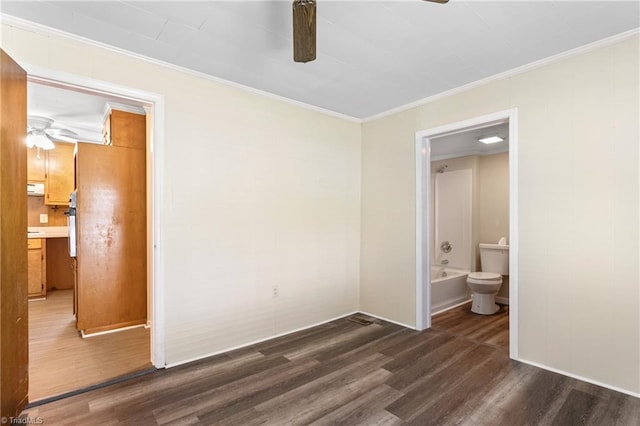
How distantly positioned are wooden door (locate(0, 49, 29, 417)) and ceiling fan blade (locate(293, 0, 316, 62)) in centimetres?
165

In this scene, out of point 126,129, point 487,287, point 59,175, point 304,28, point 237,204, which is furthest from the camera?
point 59,175

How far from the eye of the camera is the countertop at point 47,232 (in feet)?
15.9

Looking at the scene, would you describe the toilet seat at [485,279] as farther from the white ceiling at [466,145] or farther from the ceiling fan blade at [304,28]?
the ceiling fan blade at [304,28]

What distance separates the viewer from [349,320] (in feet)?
12.3

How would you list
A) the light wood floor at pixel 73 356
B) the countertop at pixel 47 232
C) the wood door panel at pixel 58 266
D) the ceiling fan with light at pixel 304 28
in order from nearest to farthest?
the ceiling fan with light at pixel 304 28, the light wood floor at pixel 73 356, the countertop at pixel 47 232, the wood door panel at pixel 58 266

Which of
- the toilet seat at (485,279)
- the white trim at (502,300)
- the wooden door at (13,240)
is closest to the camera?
the wooden door at (13,240)

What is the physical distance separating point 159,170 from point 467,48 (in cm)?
253

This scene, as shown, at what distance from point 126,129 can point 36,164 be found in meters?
2.78

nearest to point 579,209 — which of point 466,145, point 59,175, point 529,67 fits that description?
point 529,67

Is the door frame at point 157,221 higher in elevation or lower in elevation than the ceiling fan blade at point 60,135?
lower

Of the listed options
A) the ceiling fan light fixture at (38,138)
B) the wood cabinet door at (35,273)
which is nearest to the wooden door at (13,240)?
the ceiling fan light fixture at (38,138)

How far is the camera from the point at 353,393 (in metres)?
2.20

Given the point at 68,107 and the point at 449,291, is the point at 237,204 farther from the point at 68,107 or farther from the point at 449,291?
the point at 449,291

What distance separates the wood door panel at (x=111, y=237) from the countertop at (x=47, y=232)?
234 cm
